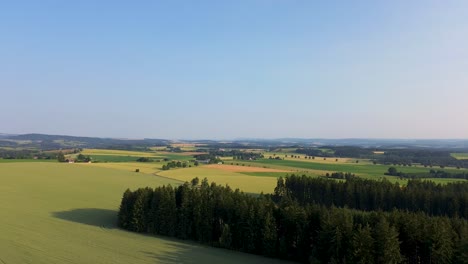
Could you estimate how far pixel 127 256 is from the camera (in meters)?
41.5

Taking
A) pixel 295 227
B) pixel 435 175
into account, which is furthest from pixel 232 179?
pixel 435 175

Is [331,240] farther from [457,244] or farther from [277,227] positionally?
[457,244]

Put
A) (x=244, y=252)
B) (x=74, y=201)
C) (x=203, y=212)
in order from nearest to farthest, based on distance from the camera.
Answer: (x=244, y=252)
(x=203, y=212)
(x=74, y=201)

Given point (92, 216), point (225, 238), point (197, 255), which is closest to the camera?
point (197, 255)

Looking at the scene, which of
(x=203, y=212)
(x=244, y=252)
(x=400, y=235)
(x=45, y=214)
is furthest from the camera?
(x=45, y=214)

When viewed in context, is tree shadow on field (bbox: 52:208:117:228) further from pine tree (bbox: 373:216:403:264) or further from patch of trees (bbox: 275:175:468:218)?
pine tree (bbox: 373:216:403:264)

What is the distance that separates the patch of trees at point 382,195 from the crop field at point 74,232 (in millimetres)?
30572

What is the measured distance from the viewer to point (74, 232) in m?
51.5

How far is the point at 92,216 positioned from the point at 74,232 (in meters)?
12.3

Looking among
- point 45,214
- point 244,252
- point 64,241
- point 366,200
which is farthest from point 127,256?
point 366,200

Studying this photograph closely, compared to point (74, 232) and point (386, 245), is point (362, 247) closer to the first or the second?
point (386, 245)

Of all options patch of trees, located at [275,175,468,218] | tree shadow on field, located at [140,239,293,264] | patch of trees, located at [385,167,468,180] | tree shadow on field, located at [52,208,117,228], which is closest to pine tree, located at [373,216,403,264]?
tree shadow on field, located at [140,239,293,264]

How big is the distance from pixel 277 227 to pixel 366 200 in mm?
32139

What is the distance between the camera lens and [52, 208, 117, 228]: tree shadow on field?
195ft
